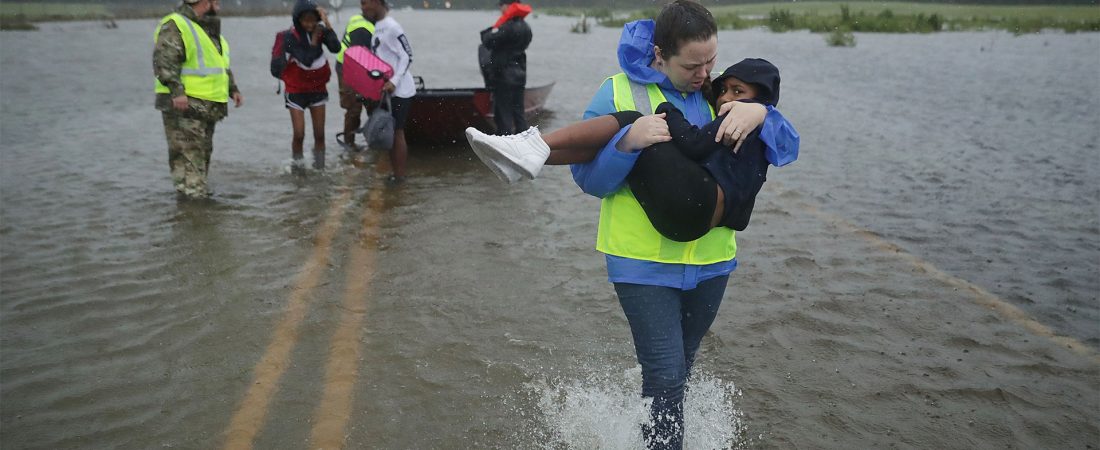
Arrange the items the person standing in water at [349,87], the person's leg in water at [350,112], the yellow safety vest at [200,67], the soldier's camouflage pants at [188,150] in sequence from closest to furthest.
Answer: the yellow safety vest at [200,67] → the soldier's camouflage pants at [188,150] → the person standing in water at [349,87] → the person's leg in water at [350,112]

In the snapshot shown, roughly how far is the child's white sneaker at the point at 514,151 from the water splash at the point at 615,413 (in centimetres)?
122

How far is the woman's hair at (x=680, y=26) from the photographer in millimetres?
2748

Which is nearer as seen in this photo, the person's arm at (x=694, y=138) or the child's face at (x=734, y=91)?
the person's arm at (x=694, y=138)

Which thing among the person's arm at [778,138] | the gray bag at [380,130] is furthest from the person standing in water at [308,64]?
the person's arm at [778,138]

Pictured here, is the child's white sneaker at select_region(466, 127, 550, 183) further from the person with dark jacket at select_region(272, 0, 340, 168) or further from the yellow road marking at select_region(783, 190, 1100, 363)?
the person with dark jacket at select_region(272, 0, 340, 168)

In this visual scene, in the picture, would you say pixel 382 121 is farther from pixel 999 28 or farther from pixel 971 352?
pixel 999 28

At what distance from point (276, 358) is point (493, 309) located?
141 centimetres

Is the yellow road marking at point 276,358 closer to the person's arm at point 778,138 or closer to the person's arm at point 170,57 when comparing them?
the person's arm at point 170,57

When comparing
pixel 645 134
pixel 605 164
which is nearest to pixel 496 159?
pixel 605 164

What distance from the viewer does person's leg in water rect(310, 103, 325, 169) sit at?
9.27 meters

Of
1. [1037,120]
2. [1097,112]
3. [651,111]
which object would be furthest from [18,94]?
[1097,112]

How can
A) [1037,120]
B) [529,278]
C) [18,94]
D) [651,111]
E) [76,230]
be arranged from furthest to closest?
1. [18,94]
2. [1037,120]
3. [76,230]
4. [529,278]
5. [651,111]

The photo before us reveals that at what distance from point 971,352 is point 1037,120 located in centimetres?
1123

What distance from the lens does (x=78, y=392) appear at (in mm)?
4137
